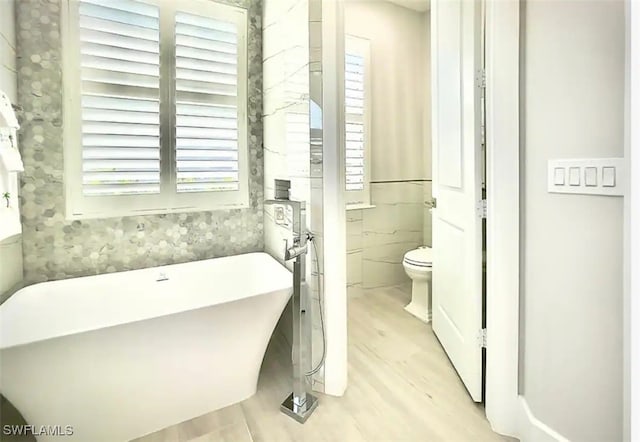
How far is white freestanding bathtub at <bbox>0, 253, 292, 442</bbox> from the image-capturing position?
4.51 feet

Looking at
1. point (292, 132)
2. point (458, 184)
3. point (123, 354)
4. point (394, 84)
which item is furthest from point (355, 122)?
point (123, 354)

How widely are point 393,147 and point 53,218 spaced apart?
9.85 ft

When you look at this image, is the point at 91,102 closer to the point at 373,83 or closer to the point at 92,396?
the point at 92,396

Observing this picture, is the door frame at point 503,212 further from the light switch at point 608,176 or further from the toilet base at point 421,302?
the toilet base at point 421,302

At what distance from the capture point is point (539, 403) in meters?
1.49

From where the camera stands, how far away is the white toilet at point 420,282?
2902 millimetres

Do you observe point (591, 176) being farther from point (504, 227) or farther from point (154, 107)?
point (154, 107)

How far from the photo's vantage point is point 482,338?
1.77 meters

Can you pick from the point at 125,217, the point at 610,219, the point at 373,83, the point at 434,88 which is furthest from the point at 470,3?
the point at 125,217

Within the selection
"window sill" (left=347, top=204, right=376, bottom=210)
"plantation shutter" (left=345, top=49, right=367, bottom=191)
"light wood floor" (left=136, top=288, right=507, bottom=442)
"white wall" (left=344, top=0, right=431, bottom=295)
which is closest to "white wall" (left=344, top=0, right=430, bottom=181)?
"white wall" (left=344, top=0, right=431, bottom=295)

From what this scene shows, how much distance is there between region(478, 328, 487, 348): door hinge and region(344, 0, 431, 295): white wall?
1.80m

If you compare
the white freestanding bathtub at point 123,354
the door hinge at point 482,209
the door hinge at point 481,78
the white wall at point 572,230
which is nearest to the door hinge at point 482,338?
the white wall at point 572,230

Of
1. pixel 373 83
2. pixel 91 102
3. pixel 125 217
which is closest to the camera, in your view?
pixel 91 102

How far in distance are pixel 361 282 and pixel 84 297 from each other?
2.41m
